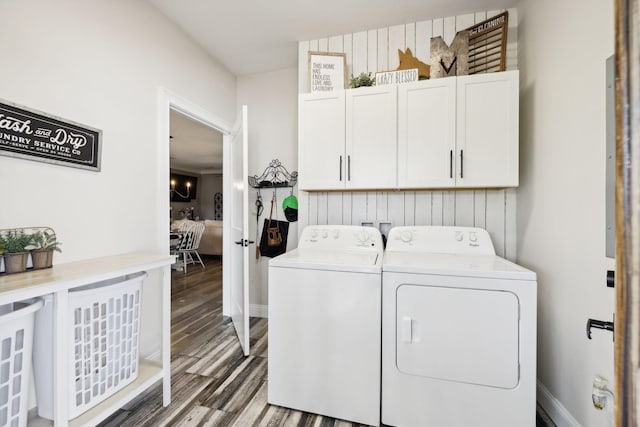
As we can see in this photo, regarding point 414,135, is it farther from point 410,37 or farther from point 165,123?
point 165,123

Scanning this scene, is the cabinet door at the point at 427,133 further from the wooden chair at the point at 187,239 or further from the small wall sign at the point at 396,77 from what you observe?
the wooden chair at the point at 187,239

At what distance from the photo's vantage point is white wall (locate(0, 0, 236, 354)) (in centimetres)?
129

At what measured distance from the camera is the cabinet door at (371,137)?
200cm

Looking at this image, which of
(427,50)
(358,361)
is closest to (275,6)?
(427,50)

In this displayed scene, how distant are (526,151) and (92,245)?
279 centimetres

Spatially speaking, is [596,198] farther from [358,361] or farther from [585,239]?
[358,361]

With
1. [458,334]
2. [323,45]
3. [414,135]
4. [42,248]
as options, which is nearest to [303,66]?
[323,45]

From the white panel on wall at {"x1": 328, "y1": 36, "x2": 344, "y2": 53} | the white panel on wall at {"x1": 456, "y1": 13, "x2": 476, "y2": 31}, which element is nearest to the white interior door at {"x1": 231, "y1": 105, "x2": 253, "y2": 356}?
the white panel on wall at {"x1": 328, "y1": 36, "x2": 344, "y2": 53}

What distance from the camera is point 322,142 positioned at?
2.14 m

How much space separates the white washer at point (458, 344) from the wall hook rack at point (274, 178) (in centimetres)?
162

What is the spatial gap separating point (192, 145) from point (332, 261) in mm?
5397

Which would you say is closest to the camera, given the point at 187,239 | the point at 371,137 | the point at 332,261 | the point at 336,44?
the point at 332,261

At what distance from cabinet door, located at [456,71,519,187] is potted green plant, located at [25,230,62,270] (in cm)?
232

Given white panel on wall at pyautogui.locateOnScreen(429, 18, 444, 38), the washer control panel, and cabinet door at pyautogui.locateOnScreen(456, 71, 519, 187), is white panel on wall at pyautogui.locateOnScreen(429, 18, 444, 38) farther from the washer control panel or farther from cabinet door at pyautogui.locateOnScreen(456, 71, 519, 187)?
the washer control panel
